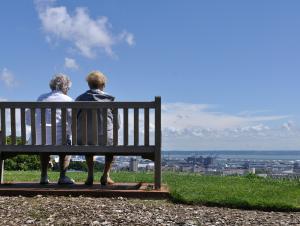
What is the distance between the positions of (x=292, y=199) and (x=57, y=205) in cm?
312

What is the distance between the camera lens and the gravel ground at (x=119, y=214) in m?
6.57

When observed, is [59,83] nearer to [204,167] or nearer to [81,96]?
[81,96]

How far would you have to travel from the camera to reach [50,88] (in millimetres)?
9305

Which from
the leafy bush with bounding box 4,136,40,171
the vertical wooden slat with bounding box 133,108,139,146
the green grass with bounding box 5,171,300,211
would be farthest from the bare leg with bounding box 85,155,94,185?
the leafy bush with bounding box 4,136,40,171

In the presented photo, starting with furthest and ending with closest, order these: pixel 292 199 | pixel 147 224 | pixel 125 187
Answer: pixel 125 187
pixel 292 199
pixel 147 224

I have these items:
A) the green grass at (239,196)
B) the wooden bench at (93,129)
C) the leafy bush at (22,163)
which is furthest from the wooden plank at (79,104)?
the leafy bush at (22,163)

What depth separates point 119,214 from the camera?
22.4 ft

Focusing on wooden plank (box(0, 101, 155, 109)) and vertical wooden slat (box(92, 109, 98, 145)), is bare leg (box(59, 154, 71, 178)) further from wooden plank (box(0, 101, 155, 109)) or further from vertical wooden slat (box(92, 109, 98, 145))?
wooden plank (box(0, 101, 155, 109))

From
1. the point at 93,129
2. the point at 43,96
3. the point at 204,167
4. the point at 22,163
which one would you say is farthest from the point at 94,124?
the point at 204,167

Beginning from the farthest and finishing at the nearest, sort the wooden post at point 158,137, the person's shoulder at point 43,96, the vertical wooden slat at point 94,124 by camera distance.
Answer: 1. the person's shoulder at point 43,96
2. the vertical wooden slat at point 94,124
3. the wooden post at point 158,137

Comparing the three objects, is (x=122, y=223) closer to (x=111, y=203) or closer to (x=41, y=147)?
(x=111, y=203)

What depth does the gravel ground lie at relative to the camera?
657 cm

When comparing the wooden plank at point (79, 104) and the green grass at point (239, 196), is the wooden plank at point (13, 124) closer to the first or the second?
the wooden plank at point (79, 104)

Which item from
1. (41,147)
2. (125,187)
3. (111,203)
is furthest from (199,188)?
(41,147)
